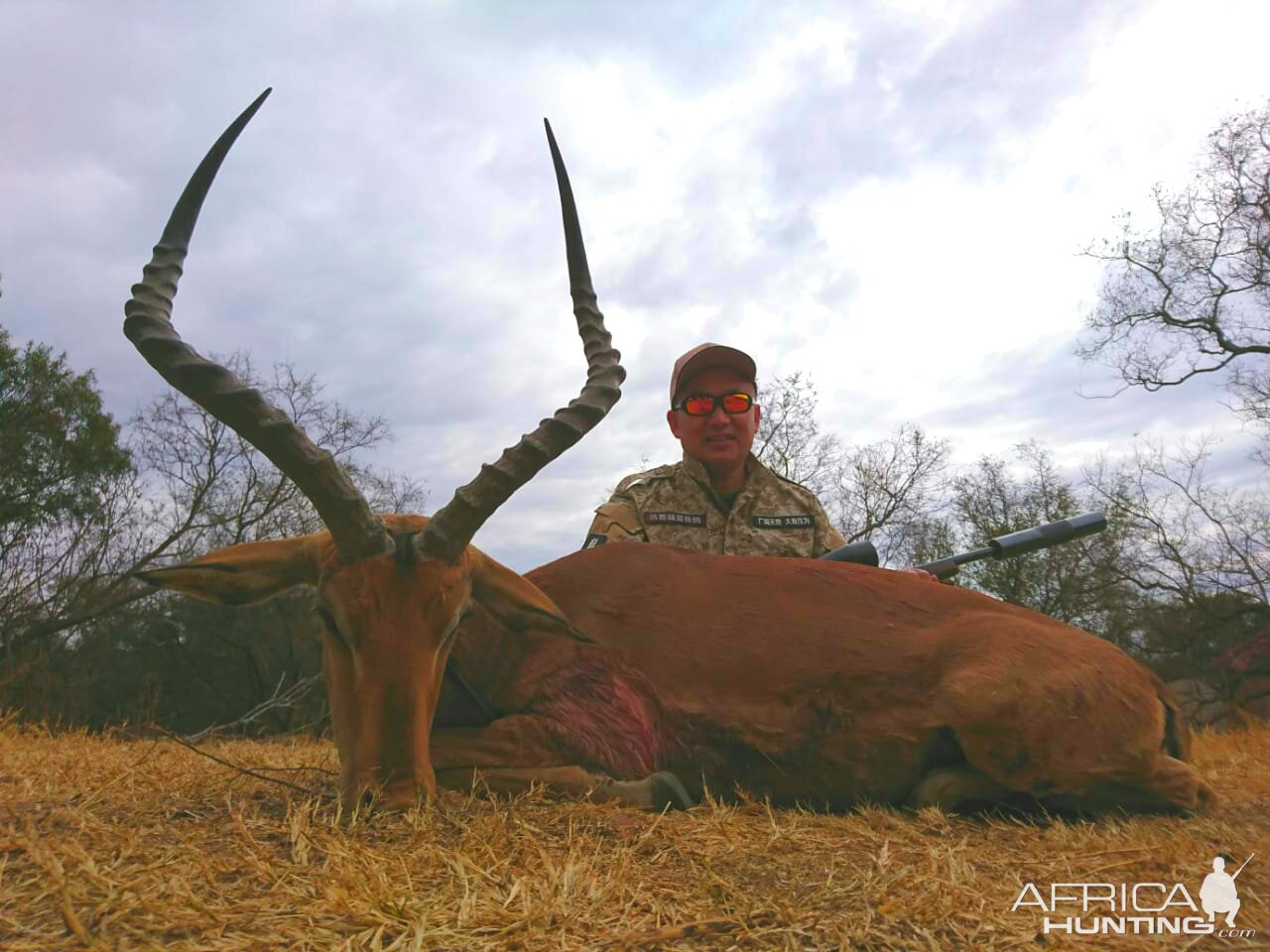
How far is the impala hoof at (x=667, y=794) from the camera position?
3.50 meters

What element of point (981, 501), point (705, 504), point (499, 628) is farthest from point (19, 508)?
point (981, 501)

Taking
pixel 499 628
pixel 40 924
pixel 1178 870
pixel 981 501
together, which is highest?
pixel 981 501

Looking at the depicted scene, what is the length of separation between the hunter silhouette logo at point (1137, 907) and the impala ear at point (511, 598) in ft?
6.82

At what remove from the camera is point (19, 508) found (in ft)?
48.2

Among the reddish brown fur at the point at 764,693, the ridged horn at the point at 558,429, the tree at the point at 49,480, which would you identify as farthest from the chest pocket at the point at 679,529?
the tree at the point at 49,480

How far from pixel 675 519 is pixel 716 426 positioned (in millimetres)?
795

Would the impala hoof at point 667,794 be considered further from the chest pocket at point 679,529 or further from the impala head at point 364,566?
the chest pocket at point 679,529

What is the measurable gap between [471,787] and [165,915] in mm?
1572

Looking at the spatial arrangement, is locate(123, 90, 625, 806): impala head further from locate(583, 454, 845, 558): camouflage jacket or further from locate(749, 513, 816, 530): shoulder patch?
locate(749, 513, 816, 530): shoulder patch

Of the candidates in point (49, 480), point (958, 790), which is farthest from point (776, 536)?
point (49, 480)

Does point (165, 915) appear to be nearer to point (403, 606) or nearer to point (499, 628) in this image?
point (403, 606)

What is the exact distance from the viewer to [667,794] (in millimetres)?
3531

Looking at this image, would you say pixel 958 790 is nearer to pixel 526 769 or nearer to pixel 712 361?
pixel 526 769

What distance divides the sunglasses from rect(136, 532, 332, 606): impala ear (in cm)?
354
